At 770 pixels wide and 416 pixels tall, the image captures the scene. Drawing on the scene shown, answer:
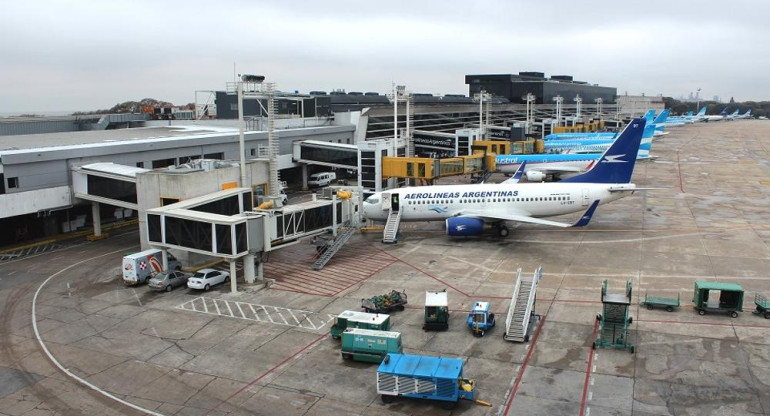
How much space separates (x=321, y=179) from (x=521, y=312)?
62387mm

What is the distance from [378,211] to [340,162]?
94.1 feet

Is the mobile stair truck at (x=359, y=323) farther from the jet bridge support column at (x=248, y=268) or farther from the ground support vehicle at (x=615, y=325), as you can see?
the jet bridge support column at (x=248, y=268)

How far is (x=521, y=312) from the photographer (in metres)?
35.2

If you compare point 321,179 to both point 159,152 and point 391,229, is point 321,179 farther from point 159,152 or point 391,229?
point 391,229

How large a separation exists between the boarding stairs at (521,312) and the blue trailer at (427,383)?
683 cm

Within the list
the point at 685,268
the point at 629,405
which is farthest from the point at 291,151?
the point at 629,405

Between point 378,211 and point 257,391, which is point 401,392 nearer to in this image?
point 257,391

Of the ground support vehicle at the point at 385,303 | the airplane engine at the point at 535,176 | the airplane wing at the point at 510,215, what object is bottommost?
the ground support vehicle at the point at 385,303

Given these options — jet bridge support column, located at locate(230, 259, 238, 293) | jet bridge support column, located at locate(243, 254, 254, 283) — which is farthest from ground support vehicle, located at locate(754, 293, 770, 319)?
jet bridge support column, located at locate(230, 259, 238, 293)

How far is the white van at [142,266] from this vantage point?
4525 centimetres

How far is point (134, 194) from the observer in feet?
190

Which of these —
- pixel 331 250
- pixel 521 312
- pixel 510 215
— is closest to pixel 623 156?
pixel 510 215

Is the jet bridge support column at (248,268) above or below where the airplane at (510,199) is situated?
below

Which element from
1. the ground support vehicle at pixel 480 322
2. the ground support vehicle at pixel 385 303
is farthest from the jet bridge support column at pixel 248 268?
the ground support vehicle at pixel 480 322
